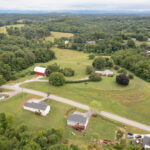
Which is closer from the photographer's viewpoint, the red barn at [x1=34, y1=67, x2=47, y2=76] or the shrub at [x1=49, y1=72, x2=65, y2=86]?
the shrub at [x1=49, y1=72, x2=65, y2=86]

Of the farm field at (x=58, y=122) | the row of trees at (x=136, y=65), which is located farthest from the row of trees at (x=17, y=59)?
the row of trees at (x=136, y=65)

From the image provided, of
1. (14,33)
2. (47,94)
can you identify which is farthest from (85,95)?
(14,33)

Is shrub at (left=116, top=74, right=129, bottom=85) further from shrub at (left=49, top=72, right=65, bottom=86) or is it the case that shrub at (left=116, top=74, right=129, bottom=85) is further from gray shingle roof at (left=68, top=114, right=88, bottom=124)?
gray shingle roof at (left=68, top=114, right=88, bottom=124)

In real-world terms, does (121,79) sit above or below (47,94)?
above

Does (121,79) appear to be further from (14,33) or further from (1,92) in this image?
(14,33)

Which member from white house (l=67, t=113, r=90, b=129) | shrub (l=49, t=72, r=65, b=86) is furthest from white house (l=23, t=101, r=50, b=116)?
shrub (l=49, t=72, r=65, b=86)

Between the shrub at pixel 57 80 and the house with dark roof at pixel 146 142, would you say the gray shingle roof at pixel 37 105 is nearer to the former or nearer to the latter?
the shrub at pixel 57 80

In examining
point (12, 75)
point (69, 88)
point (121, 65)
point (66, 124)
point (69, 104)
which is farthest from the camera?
point (121, 65)

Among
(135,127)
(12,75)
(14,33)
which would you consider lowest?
(135,127)

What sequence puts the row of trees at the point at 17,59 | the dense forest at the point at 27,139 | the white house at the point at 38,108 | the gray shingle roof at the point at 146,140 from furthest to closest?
the row of trees at the point at 17,59
the white house at the point at 38,108
the gray shingle roof at the point at 146,140
the dense forest at the point at 27,139
